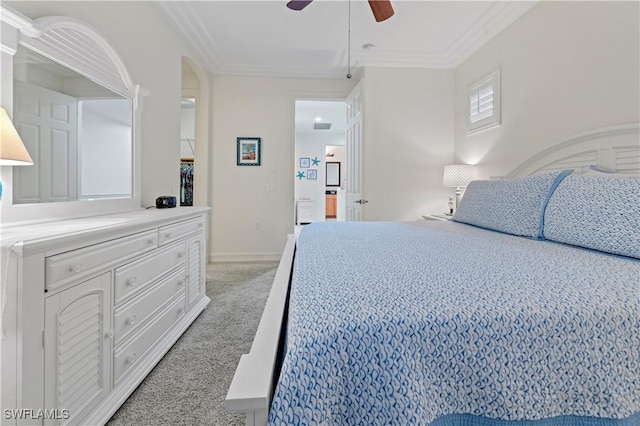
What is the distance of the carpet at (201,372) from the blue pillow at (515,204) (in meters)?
1.75

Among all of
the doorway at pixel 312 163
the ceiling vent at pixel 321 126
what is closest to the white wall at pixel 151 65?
the ceiling vent at pixel 321 126

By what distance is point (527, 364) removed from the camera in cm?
66

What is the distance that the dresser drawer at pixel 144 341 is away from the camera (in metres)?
1.38

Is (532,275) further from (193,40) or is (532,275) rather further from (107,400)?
(193,40)

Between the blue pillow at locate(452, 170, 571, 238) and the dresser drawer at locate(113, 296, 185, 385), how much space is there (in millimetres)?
2131

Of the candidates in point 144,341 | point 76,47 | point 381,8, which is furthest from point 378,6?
point 144,341

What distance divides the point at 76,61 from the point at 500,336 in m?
2.30

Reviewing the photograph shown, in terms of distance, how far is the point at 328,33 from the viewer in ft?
10.3

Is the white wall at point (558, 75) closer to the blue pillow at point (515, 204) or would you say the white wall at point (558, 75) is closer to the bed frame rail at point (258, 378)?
the blue pillow at point (515, 204)

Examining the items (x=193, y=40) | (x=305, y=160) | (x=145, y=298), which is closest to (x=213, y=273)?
(x=145, y=298)

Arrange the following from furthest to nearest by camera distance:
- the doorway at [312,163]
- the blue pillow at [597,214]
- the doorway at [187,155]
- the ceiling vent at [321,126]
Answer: the doorway at [312,163], the ceiling vent at [321,126], the doorway at [187,155], the blue pillow at [597,214]

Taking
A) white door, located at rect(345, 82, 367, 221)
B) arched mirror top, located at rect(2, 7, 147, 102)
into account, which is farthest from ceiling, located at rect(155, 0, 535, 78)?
arched mirror top, located at rect(2, 7, 147, 102)

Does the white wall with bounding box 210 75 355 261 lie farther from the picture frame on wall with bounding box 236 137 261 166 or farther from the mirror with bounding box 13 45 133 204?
the mirror with bounding box 13 45 133 204

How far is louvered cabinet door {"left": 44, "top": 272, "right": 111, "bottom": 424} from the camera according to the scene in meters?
1.02
